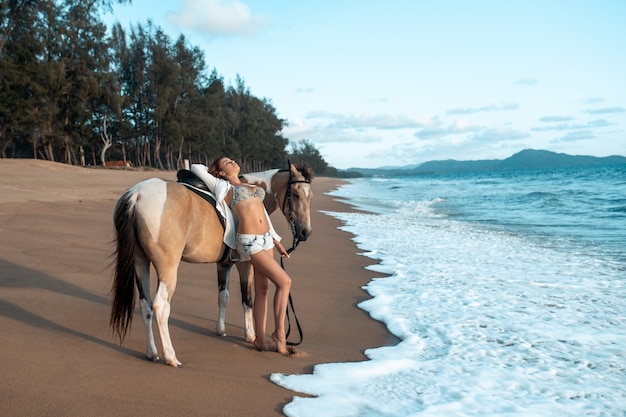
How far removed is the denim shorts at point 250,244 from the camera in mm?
4055

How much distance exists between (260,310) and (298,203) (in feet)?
3.64

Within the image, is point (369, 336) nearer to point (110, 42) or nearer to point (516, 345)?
point (516, 345)

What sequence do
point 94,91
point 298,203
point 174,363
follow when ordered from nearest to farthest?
point 174,363 < point 298,203 < point 94,91

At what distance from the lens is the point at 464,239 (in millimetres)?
11188

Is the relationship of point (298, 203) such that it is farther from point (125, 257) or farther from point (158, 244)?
point (125, 257)

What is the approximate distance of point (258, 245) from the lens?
4.07m

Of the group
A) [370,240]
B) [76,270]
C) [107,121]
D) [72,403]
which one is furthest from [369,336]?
[107,121]

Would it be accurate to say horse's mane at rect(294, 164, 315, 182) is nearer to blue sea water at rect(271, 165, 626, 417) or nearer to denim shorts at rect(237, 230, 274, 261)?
denim shorts at rect(237, 230, 274, 261)

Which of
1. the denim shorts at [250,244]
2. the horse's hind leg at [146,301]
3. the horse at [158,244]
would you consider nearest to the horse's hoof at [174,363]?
the horse at [158,244]

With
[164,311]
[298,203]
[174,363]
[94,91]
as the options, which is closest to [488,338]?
[298,203]

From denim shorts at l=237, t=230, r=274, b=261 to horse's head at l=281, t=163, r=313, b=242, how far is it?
1.92ft

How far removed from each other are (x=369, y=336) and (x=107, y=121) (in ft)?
130

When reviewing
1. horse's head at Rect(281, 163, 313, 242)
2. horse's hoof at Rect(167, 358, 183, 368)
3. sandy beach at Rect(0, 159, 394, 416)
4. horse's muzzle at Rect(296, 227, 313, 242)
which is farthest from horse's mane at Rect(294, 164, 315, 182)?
horse's hoof at Rect(167, 358, 183, 368)

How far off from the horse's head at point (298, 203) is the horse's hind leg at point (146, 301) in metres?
1.43
